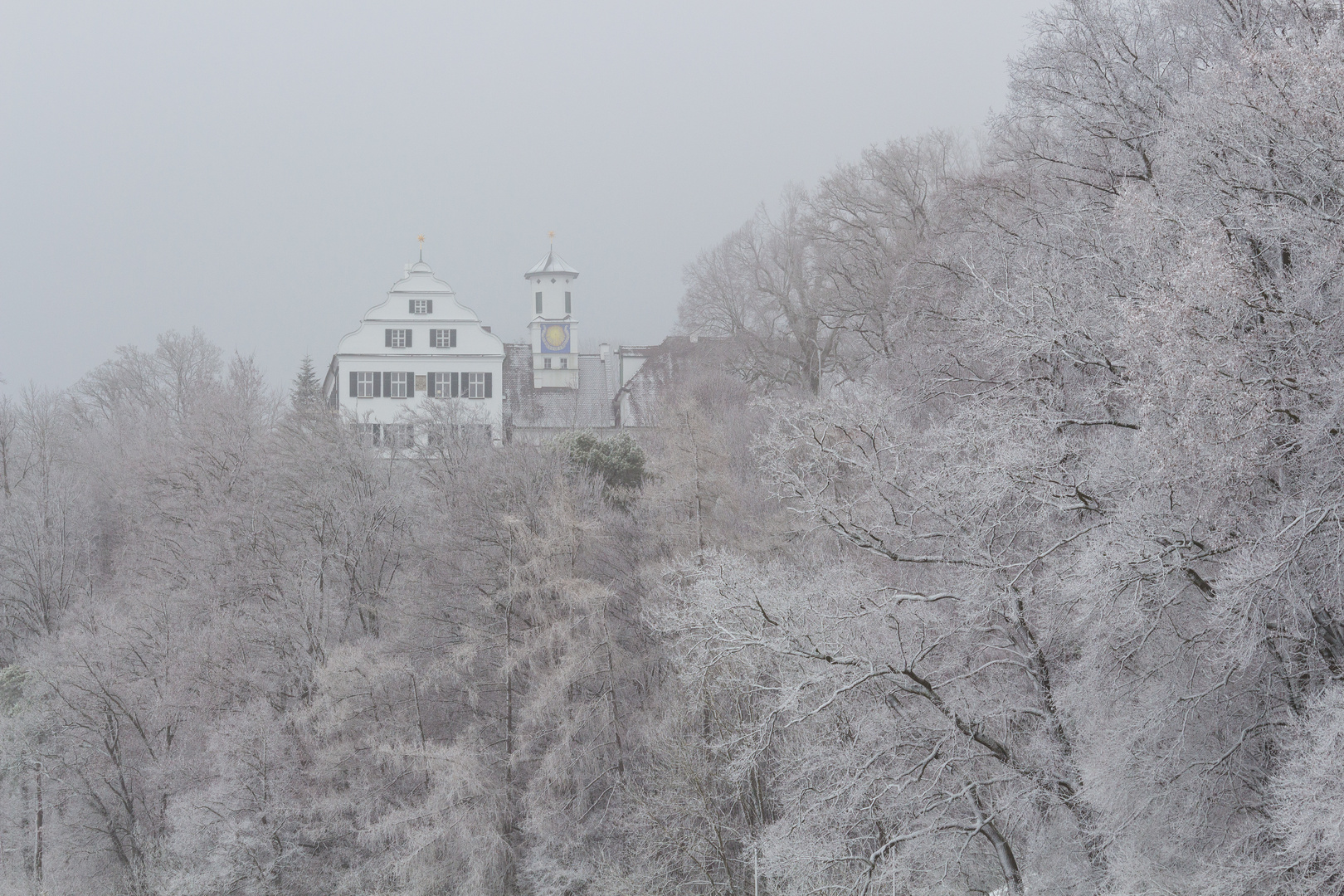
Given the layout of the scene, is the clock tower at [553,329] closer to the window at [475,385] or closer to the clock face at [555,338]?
the clock face at [555,338]

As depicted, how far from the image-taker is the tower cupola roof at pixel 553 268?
6750cm

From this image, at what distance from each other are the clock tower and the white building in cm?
1241

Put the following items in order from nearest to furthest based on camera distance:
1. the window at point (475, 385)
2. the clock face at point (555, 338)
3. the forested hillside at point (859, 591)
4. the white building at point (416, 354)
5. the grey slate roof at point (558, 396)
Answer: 1. the forested hillside at point (859, 591)
2. the white building at point (416, 354)
3. the window at point (475, 385)
4. the grey slate roof at point (558, 396)
5. the clock face at point (555, 338)

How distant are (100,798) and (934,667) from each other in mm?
19918

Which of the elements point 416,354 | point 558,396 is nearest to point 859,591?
point 416,354

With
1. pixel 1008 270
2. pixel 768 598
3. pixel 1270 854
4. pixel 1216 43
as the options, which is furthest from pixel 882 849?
→ pixel 1216 43

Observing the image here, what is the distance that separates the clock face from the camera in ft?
212

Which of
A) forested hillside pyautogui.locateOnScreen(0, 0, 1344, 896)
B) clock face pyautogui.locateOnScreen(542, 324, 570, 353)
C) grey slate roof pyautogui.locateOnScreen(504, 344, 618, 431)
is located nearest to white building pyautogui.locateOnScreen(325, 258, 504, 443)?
grey slate roof pyautogui.locateOnScreen(504, 344, 618, 431)

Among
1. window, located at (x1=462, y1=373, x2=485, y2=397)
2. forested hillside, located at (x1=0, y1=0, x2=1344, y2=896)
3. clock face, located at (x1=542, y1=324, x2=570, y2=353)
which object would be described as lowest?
forested hillside, located at (x1=0, y1=0, x2=1344, y2=896)

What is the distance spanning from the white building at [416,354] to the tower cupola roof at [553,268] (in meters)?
16.1

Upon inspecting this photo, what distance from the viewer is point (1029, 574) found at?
15.3m

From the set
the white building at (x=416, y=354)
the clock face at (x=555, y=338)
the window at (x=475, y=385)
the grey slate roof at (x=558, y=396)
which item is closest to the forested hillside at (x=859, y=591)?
the white building at (x=416, y=354)

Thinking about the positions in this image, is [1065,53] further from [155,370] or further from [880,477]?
[155,370]

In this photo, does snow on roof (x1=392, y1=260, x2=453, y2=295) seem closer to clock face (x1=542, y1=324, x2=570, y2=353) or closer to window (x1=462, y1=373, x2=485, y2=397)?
window (x1=462, y1=373, x2=485, y2=397)
